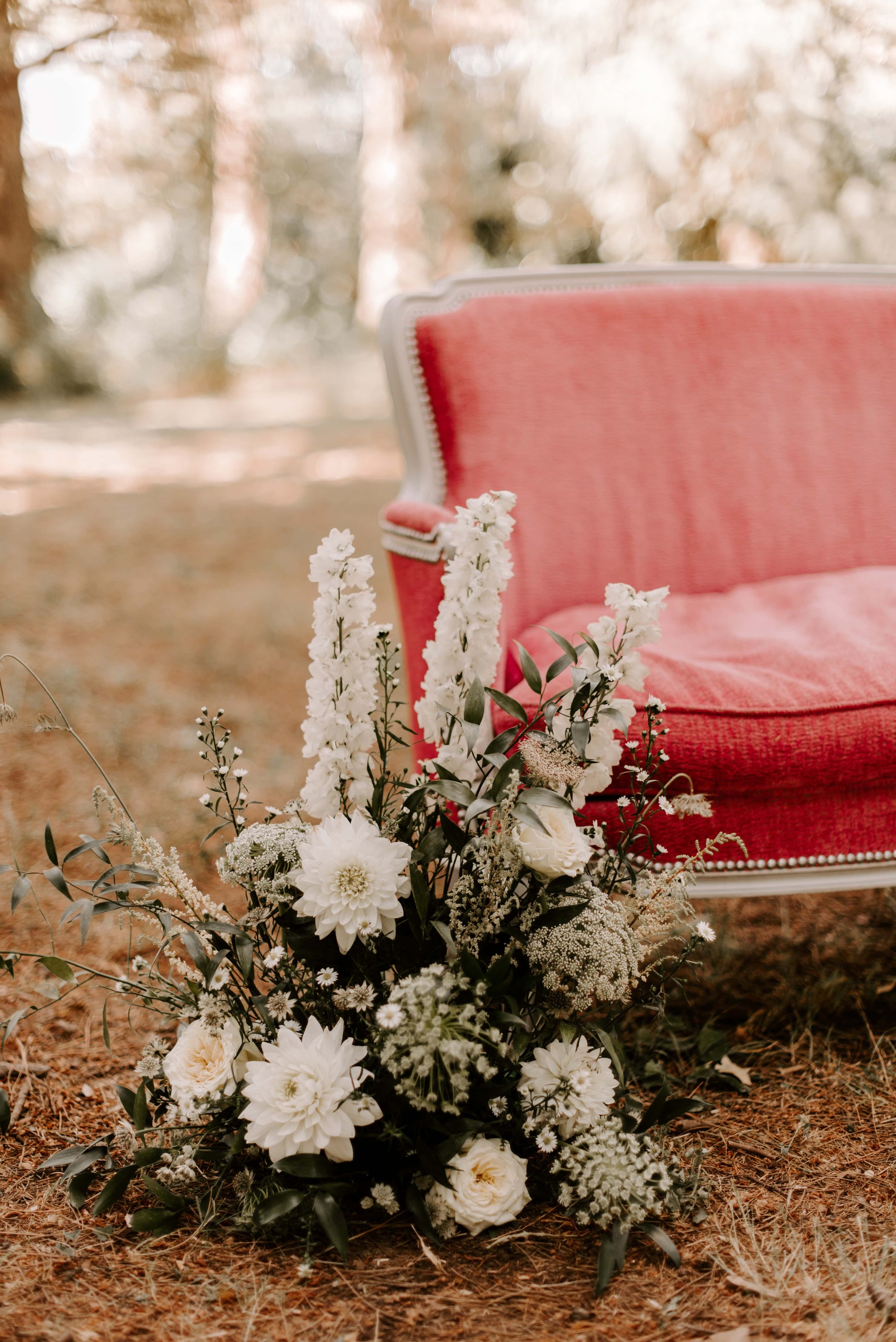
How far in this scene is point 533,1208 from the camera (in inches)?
45.7

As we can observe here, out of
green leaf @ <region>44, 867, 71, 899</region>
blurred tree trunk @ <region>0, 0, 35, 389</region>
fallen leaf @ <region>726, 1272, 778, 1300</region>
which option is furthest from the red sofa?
blurred tree trunk @ <region>0, 0, 35, 389</region>

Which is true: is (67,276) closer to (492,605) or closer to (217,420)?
(217,420)

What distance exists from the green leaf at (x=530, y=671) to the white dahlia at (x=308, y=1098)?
41cm

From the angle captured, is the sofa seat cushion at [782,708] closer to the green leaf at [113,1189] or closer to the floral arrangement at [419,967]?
the floral arrangement at [419,967]

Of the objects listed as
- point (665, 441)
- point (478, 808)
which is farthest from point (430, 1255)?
point (665, 441)

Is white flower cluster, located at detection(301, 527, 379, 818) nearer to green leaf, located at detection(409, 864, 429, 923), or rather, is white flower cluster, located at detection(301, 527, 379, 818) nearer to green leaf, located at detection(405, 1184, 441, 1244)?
green leaf, located at detection(409, 864, 429, 923)

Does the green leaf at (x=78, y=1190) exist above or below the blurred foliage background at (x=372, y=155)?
below

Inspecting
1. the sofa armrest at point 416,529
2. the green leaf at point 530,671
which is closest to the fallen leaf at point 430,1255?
the green leaf at point 530,671

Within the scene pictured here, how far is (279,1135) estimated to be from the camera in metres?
1.01

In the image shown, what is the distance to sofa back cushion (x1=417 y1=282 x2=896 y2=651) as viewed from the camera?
6.22 feet

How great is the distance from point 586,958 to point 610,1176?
0.75 feet

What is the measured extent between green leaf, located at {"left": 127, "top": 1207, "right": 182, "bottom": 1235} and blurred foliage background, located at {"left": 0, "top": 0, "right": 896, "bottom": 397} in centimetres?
437

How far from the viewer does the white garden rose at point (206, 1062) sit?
108 cm

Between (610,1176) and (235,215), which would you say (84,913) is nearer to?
(610,1176)
